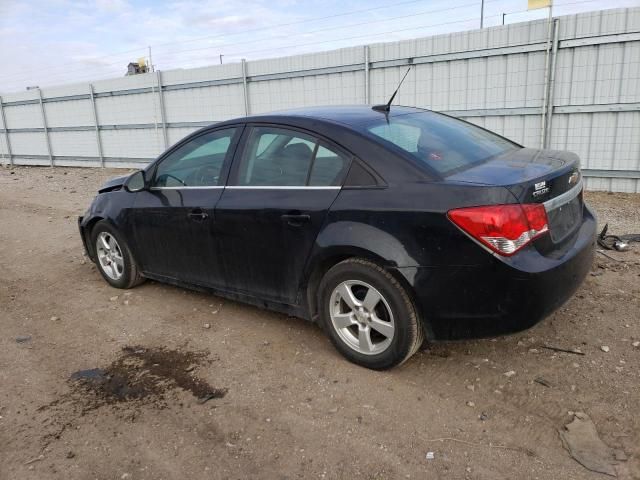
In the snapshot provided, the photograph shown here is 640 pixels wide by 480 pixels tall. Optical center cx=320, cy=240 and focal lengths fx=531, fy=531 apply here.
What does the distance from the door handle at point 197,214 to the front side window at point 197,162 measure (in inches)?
8.5

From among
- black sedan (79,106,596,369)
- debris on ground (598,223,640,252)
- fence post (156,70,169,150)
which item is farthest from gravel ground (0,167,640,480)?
fence post (156,70,169,150)

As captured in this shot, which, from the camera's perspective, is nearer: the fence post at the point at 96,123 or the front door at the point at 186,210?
the front door at the point at 186,210

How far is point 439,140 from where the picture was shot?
3549mm

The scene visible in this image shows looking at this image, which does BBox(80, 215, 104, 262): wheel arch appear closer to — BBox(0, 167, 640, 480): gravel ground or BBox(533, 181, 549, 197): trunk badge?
BBox(0, 167, 640, 480): gravel ground

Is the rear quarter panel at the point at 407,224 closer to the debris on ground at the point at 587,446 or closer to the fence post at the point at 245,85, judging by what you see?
the debris on ground at the point at 587,446

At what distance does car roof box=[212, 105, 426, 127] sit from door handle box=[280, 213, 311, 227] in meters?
0.66

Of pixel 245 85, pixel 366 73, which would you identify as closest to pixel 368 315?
pixel 366 73

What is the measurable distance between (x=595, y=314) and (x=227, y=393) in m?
2.73

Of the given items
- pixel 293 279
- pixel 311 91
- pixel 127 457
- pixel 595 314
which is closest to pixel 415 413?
Answer: pixel 293 279

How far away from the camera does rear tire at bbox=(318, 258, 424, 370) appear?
306cm

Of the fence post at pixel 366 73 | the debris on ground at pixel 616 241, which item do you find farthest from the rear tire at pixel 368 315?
the fence post at pixel 366 73

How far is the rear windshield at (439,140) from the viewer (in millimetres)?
3236

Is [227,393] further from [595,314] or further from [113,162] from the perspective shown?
[113,162]

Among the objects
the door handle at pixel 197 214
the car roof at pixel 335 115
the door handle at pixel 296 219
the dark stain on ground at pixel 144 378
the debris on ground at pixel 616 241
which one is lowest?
the dark stain on ground at pixel 144 378
